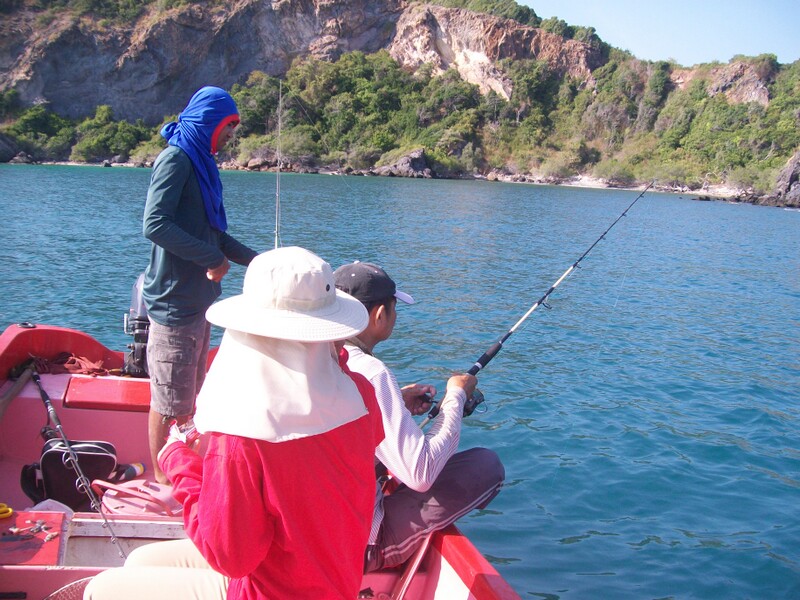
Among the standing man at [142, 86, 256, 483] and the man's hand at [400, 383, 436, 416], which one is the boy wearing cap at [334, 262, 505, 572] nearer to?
the man's hand at [400, 383, 436, 416]

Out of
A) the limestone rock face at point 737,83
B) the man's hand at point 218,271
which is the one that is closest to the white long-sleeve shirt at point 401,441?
the man's hand at point 218,271

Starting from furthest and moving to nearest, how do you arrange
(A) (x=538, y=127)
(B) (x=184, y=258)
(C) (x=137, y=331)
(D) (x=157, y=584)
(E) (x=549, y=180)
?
(A) (x=538, y=127), (E) (x=549, y=180), (C) (x=137, y=331), (B) (x=184, y=258), (D) (x=157, y=584)

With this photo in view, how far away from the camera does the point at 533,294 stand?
572 inches

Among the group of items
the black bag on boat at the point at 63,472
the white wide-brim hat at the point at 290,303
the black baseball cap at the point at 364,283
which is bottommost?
the black bag on boat at the point at 63,472

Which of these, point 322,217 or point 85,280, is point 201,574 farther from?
point 322,217

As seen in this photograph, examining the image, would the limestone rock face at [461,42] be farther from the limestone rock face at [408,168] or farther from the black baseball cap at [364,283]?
the black baseball cap at [364,283]

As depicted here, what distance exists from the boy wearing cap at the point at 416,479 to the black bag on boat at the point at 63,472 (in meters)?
1.78

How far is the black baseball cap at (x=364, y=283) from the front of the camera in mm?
2699

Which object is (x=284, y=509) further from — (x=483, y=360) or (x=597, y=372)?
(x=597, y=372)

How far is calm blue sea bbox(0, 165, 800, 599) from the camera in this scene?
17.7ft

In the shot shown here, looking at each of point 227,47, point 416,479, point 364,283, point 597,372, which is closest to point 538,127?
point 227,47

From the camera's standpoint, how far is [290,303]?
1.79 metres

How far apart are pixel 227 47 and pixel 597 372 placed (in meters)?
94.6

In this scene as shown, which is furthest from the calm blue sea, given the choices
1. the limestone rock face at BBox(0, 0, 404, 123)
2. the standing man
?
the limestone rock face at BBox(0, 0, 404, 123)
